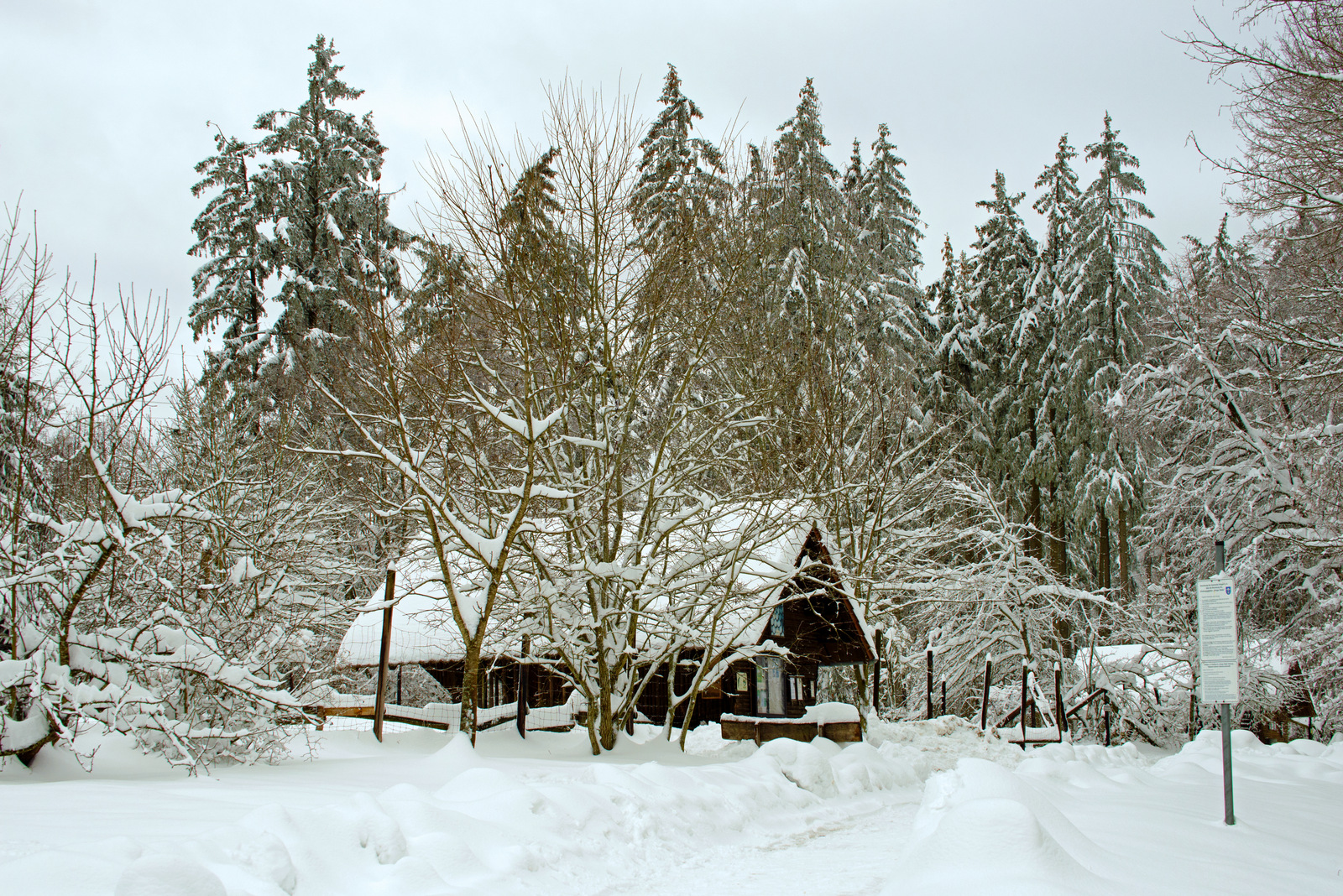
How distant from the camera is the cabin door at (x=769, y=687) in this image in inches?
587

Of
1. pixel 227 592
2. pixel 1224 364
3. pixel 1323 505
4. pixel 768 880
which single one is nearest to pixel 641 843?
pixel 768 880

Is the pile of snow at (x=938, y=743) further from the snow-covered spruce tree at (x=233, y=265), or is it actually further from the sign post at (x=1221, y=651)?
the snow-covered spruce tree at (x=233, y=265)

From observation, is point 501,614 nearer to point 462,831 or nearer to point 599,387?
point 599,387

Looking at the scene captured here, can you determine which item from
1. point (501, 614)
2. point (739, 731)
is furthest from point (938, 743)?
point (501, 614)

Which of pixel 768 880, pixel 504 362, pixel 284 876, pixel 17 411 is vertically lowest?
pixel 768 880

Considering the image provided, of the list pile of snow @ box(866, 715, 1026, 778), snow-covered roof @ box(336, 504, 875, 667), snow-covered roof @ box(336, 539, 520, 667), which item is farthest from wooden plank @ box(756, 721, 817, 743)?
snow-covered roof @ box(336, 539, 520, 667)

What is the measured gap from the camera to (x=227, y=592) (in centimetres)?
970

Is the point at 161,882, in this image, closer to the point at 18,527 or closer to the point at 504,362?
the point at 18,527

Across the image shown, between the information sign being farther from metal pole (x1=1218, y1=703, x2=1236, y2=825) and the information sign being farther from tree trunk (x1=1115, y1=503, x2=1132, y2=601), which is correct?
tree trunk (x1=1115, y1=503, x2=1132, y2=601)

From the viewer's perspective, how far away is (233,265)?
2331 cm

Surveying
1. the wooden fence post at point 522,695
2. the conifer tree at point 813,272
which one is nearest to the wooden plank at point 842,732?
the conifer tree at point 813,272

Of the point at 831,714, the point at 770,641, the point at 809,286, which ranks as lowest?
the point at 831,714

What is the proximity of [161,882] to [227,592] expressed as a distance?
6808mm

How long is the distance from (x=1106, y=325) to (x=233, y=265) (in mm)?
27339
